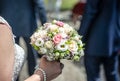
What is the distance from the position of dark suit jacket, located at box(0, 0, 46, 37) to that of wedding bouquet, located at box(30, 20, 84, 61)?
2.70 m

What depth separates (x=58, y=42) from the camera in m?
3.06

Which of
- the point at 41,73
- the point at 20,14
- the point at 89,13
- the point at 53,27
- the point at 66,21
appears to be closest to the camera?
the point at 41,73

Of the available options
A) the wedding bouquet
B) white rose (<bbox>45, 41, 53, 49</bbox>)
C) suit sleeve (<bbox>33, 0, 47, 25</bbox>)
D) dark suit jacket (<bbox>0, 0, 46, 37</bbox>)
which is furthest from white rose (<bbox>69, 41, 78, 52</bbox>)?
suit sleeve (<bbox>33, 0, 47, 25</bbox>)

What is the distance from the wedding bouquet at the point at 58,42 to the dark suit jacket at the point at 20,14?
8.86 ft

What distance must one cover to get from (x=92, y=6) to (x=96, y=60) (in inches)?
26.9

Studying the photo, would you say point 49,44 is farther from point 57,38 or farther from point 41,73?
point 41,73

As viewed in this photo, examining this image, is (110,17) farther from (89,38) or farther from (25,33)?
(25,33)

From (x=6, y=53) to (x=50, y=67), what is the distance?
449mm

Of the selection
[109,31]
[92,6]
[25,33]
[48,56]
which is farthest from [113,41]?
[48,56]

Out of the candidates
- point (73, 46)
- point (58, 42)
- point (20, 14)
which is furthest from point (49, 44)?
point (20, 14)

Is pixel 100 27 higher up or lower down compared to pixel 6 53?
higher up

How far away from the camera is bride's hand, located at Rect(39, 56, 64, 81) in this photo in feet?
9.60

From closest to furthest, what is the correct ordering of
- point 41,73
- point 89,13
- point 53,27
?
point 41,73 → point 53,27 → point 89,13

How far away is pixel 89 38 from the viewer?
18.1 feet
